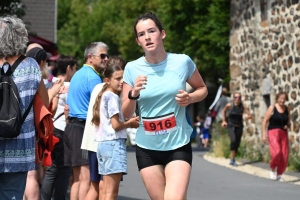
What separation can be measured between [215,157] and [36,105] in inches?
645

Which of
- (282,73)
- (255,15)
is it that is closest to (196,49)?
(255,15)

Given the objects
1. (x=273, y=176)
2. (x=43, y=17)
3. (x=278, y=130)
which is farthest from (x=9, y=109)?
(x=43, y=17)

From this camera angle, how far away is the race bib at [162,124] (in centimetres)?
659

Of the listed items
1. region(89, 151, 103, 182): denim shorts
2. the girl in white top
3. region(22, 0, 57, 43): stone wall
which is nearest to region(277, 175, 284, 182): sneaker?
region(89, 151, 103, 182): denim shorts

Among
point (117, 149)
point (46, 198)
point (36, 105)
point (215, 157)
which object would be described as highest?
point (36, 105)

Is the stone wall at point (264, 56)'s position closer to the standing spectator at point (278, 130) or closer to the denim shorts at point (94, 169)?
the standing spectator at point (278, 130)

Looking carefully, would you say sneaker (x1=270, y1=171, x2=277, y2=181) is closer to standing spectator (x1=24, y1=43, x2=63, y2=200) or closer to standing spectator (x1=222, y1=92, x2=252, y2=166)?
standing spectator (x1=222, y1=92, x2=252, y2=166)

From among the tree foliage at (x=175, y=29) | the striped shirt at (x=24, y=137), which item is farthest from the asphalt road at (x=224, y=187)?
the tree foliage at (x=175, y=29)

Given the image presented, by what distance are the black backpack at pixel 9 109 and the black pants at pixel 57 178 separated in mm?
3616

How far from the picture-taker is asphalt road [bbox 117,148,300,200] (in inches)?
502

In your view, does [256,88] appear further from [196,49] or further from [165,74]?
[165,74]

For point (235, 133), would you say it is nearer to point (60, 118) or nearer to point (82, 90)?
point (60, 118)

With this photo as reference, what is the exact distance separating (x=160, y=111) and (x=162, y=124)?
4.3 inches

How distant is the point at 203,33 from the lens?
31359 millimetres
